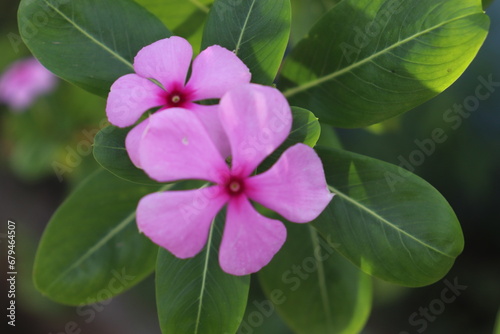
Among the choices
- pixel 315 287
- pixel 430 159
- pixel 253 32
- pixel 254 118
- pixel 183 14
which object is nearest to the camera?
pixel 254 118

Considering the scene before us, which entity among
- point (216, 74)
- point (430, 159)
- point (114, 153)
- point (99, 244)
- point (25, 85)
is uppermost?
point (216, 74)

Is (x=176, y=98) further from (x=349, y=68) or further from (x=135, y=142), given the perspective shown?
(x=349, y=68)

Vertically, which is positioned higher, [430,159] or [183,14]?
[183,14]

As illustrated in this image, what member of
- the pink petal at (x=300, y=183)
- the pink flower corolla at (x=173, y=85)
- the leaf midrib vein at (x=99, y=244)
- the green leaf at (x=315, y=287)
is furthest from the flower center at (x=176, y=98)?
the green leaf at (x=315, y=287)

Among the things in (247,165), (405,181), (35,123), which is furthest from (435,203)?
(35,123)

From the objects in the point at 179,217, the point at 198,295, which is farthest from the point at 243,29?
the point at 198,295

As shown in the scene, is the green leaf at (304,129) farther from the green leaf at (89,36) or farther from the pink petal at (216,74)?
the green leaf at (89,36)

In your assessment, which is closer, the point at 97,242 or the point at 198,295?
the point at 198,295
